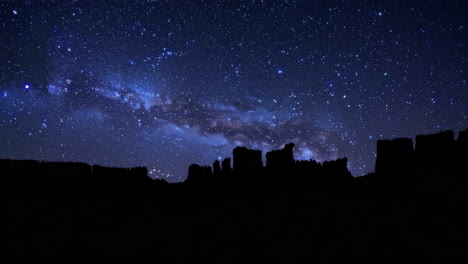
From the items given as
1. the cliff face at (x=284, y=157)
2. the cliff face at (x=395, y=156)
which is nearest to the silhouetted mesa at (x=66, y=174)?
the cliff face at (x=284, y=157)

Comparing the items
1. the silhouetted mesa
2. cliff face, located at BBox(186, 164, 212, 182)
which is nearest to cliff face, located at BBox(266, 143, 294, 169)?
cliff face, located at BBox(186, 164, 212, 182)

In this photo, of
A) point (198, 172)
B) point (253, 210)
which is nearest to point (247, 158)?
point (253, 210)

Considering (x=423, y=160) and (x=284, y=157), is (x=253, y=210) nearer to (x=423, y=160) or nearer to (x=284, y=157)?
(x=284, y=157)

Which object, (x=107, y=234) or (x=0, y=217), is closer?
(x=0, y=217)

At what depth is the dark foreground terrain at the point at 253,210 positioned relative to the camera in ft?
28.2

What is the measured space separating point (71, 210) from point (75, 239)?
129cm

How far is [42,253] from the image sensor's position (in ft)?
33.5

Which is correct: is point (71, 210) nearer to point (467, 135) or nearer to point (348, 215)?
point (348, 215)

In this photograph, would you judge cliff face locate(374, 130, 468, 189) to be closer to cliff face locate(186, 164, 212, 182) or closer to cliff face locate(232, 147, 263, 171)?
cliff face locate(232, 147, 263, 171)

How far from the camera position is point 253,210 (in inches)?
526

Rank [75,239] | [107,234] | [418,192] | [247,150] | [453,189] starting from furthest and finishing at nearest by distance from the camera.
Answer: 1. [247,150]
2. [107,234]
3. [75,239]
4. [418,192]
5. [453,189]

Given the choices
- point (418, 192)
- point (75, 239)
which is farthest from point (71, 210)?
point (418, 192)

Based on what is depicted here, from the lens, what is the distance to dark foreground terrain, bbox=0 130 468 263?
8.59m

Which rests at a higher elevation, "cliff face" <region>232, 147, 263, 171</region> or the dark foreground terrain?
"cliff face" <region>232, 147, 263, 171</region>
